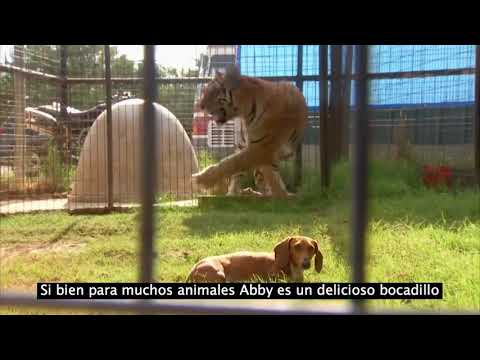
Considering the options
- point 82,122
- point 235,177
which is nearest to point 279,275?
point 235,177

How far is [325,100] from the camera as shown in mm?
4523

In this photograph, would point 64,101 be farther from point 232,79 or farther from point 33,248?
point 33,248

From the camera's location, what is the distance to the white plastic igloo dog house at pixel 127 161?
4426 millimetres

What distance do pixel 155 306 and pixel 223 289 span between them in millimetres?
543

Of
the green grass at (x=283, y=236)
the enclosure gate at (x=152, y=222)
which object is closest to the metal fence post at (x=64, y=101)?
the green grass at (x=283, y=236)

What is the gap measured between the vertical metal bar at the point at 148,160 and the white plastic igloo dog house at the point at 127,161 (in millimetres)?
3393

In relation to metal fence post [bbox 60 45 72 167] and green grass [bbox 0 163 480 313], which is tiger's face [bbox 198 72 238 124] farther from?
metal fence post [bbox 60 45 72 167]

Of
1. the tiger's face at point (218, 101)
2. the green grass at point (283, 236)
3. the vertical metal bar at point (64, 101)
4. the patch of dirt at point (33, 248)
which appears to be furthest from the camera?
the vertical metal bar at point (64, 101)

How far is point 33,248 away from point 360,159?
2.60 meters

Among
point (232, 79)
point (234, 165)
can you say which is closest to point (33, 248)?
point (234, 165)

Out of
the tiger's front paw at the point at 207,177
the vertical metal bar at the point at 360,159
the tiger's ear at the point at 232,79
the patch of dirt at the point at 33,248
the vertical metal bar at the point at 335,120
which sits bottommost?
the patch of dirt at the point at 33,248

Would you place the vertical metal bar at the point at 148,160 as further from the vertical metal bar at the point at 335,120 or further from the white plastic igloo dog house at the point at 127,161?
the vertical metal bar at the point at 335,120

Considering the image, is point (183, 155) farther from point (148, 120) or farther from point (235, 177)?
point (148, 120)

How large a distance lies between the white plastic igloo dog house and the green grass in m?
0.55
